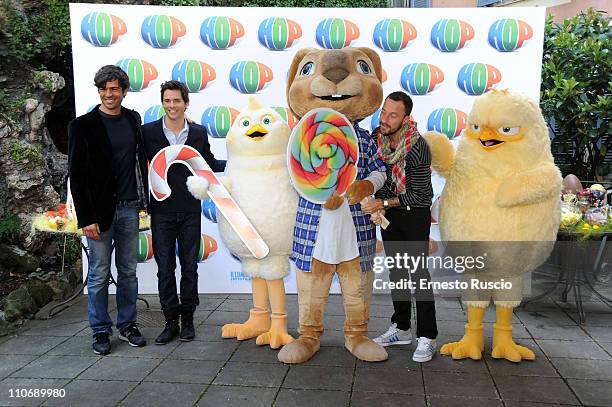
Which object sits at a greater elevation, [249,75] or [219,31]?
[219,31]

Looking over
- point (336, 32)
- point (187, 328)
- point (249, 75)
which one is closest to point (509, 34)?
point (336, 32)

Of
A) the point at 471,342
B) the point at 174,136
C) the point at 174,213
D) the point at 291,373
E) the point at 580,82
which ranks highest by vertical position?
the point at 580,82

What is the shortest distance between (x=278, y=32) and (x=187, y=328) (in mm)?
2570

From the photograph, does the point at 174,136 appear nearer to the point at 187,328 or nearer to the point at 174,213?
the point at 174,213

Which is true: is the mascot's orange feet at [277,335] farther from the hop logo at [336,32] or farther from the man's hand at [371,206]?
the hop logo at [336,32]

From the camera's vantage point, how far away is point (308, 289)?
11.7ft

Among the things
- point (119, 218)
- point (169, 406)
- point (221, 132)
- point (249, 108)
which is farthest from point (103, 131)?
point (169, 406)

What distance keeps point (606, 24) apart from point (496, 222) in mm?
4125

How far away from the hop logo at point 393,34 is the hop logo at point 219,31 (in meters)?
1.18

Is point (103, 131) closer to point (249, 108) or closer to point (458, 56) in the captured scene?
point (249, 108)

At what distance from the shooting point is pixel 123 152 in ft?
12.0

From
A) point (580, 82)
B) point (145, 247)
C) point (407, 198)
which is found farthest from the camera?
point (580, 82)

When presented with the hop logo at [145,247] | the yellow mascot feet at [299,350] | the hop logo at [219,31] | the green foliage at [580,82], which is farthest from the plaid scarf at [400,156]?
the green foliage at [580,82]

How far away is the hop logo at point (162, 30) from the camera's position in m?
4.70
